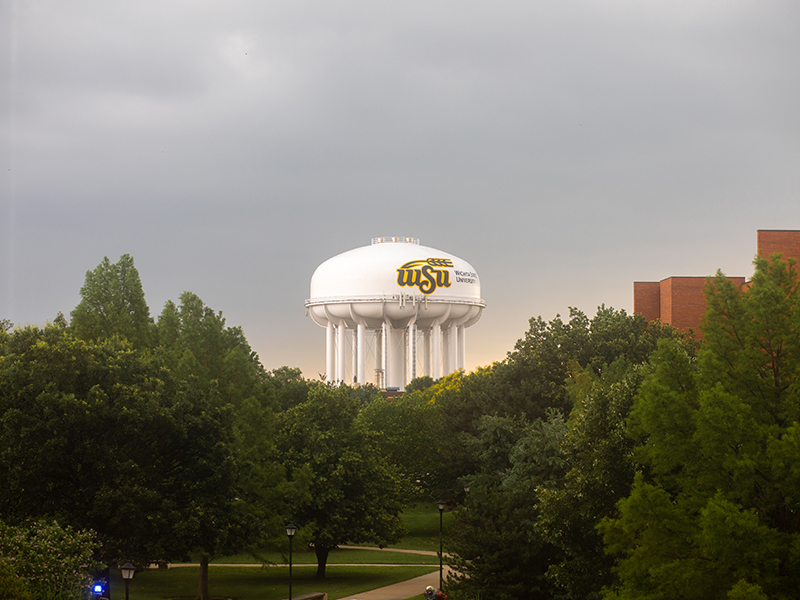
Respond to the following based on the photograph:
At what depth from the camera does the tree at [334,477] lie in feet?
129

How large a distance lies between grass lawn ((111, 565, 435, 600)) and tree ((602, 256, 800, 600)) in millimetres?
18092

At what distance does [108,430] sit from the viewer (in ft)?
97.8

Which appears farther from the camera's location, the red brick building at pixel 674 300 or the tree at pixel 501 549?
the red brick building at pixel 674 300

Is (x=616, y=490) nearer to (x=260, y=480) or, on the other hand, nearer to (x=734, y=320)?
(x=734, y=320)

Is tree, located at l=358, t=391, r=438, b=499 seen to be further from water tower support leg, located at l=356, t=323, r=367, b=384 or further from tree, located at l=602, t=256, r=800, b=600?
tree, located at l=602, t=256, r=800, b=600

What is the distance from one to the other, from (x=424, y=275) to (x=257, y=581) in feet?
172

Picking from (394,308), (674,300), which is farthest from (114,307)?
(394,308)

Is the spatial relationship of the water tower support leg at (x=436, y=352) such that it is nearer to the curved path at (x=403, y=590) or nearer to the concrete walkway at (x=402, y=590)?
the curved path at (x=403, y=590)

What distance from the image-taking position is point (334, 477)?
39.7 m

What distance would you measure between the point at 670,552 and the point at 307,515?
73.9 ft

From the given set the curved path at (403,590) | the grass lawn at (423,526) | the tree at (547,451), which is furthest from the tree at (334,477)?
the grass lawn at (423,526)

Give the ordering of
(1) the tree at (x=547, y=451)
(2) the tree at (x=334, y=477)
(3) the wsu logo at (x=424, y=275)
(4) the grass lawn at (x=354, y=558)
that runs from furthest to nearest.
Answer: (3) the wsu logo at (x=424, y=275) < (4) the grass lawn at (x=354, y=558) < (2) the tree at (x=334, y=477) < (1) the tree at (x=547, y=451)

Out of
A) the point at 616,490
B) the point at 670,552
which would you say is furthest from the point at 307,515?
the point at 670,552

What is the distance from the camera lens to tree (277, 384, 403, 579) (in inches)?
1545
